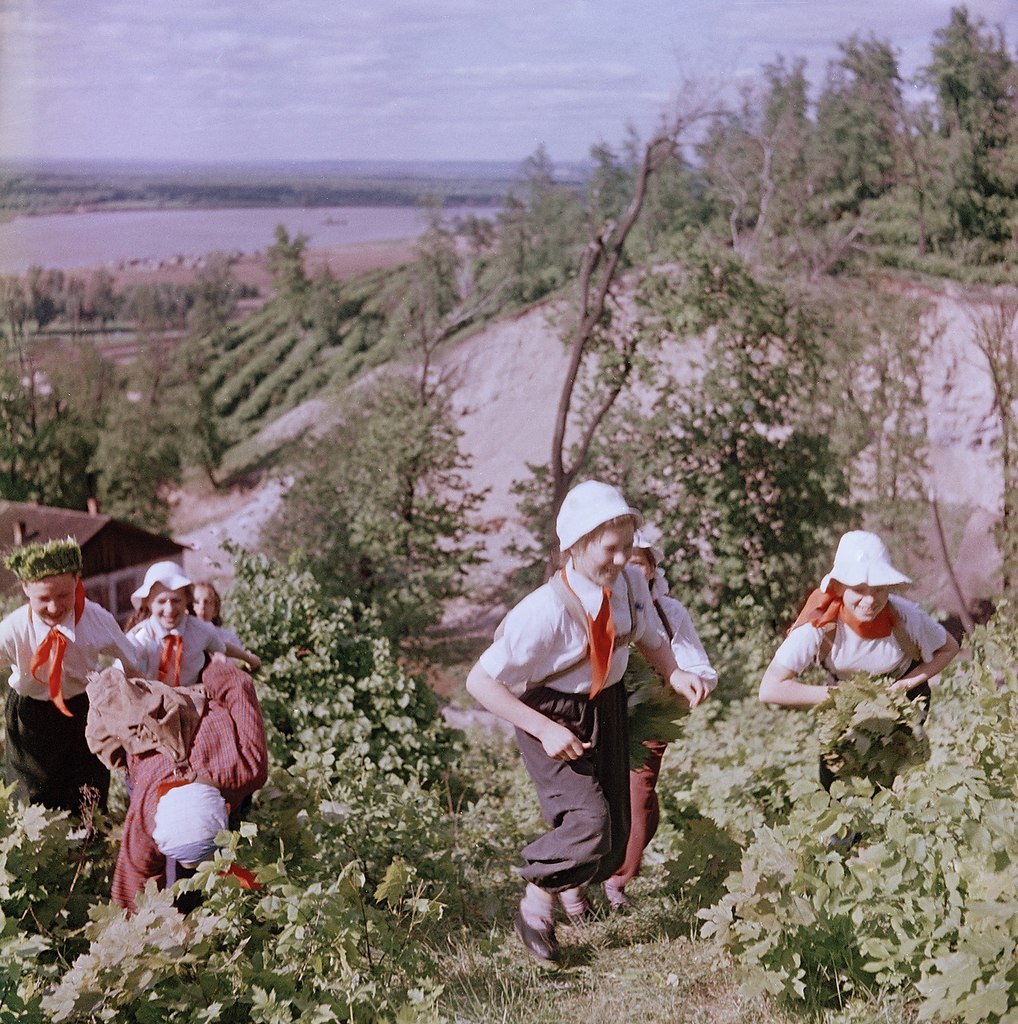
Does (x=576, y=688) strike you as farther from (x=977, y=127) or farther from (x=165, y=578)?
(x=977, y=127)

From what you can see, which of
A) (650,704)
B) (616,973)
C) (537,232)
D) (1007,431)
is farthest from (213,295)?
(616,973)

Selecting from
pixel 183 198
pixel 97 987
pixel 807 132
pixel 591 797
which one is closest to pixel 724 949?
pixel 591 797

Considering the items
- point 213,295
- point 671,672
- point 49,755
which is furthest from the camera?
point 213,295

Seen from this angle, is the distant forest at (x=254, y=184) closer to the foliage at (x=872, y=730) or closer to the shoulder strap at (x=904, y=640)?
the shoulder strap at (x=904, y=640)

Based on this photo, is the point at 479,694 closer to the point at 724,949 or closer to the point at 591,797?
the point at 591,797

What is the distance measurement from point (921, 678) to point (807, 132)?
104 feet

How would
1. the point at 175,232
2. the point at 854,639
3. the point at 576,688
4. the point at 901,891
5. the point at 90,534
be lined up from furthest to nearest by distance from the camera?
the point at 175,232
the point at 90,534
the point at 854,639
the point at 576,688
the point at 901,891

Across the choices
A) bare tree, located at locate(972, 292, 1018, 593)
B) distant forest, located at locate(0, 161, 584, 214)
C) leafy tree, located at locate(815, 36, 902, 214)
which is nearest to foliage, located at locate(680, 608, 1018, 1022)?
bare tree, located at locate(972, 292, 1018, 593)

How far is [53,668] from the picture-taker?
4.20 m

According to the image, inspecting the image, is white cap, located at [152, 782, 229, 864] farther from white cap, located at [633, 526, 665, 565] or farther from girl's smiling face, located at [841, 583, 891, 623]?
girl's smiling face, located at [841, 583, 891, 623]

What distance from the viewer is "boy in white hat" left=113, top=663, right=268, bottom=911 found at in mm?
3635

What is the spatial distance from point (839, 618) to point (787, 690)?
33 centimetres

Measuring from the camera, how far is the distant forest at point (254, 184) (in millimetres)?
40969

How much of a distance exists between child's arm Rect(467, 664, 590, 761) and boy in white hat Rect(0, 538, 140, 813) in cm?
141
